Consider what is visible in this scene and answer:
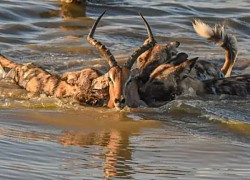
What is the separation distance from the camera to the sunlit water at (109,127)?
5.91 metres

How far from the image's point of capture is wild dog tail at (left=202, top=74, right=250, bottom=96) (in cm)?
976

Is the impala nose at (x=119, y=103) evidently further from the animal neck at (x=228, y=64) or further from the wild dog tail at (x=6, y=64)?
the animal neck at (x=228, y=64)

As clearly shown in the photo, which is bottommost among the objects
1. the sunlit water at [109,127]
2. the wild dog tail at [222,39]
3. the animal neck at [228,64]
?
the sunlit water at [109,127]

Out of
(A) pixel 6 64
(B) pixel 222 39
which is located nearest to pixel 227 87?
(B) pixel 222 39

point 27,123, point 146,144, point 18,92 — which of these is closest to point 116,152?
point 146,144

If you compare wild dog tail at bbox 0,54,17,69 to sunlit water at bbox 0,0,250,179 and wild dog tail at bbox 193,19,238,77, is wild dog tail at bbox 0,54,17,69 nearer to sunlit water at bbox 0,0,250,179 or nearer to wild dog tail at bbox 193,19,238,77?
sunlit water at bbox 0,0,250,179

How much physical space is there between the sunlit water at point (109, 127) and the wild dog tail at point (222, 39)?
812 millimetres

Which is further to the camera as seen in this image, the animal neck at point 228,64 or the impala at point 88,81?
the animal neck at point 228,64

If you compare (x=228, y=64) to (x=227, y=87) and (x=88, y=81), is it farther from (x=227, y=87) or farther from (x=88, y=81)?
(x=88, y=81)

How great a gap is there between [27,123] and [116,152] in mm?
1491

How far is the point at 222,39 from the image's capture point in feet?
35.6

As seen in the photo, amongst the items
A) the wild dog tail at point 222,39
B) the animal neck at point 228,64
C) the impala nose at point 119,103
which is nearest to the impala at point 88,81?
the impala nose at point 119,103

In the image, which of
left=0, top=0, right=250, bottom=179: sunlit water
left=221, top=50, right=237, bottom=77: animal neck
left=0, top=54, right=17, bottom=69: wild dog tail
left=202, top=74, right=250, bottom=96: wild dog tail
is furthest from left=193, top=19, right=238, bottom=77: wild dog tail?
left=0, top=54, right=17, bottom=69: wild dog tail

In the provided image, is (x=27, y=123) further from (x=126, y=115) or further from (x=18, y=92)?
(x=18, y=92)
